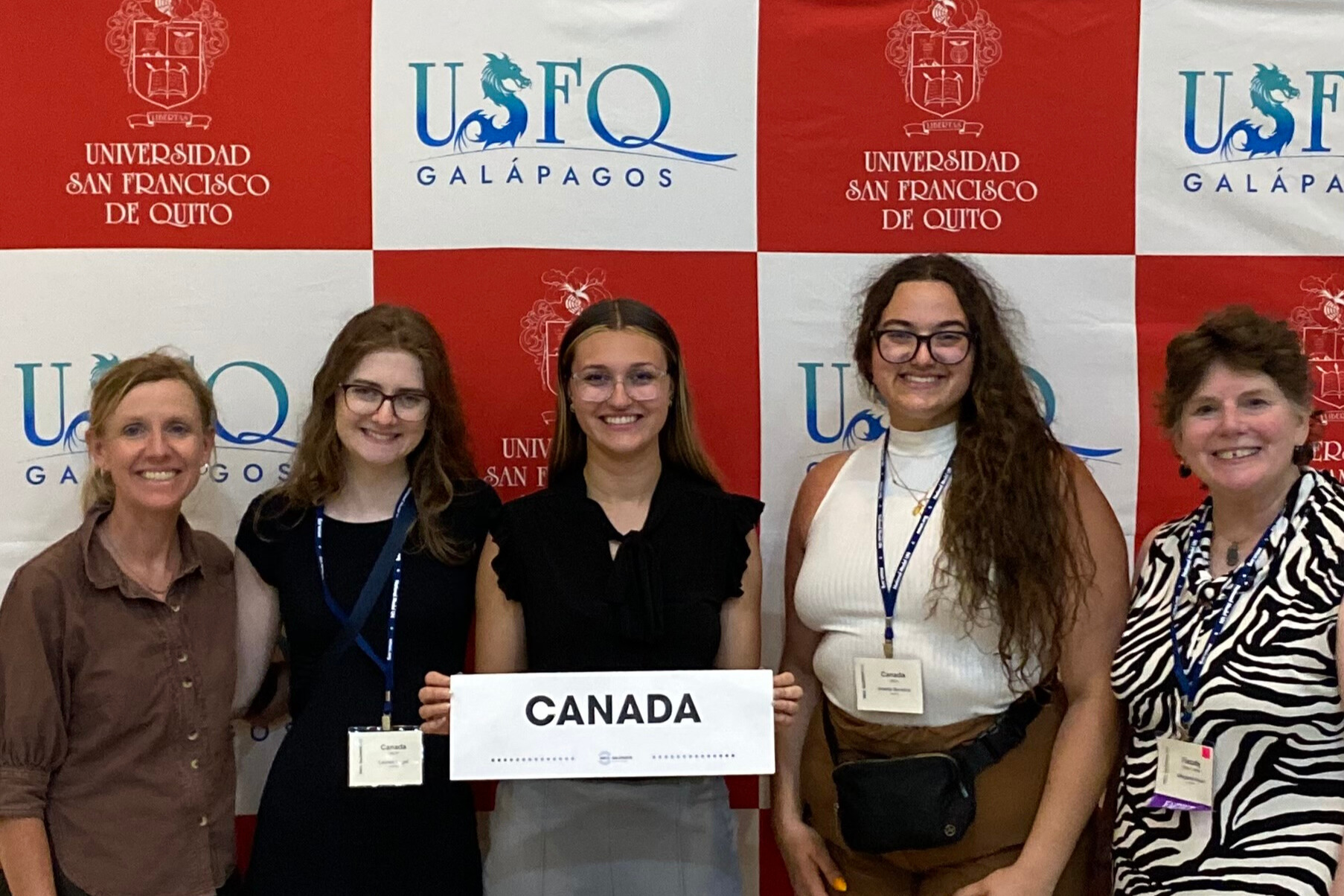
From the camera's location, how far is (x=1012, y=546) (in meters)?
1.90

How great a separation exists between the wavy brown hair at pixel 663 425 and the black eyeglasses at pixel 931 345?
402 mm

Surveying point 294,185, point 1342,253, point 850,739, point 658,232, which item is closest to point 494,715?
point 850,739

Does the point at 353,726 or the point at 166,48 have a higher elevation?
the point at 166,48

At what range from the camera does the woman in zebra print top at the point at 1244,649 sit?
64.9 inches

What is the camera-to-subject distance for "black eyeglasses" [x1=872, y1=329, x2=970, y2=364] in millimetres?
1977

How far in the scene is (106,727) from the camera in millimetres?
1914

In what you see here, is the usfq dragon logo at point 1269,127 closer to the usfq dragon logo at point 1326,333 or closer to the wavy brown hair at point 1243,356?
the usfq dragon logo at point 1326,333

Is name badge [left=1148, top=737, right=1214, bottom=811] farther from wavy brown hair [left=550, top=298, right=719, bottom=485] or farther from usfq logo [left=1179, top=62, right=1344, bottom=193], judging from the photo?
usfq logo [left=1179, top=62, right=1344, bottom=193]

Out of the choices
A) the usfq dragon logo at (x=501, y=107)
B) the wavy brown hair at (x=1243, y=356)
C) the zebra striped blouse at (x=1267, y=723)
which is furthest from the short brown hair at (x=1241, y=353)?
the usfq dragon logo at (x=501, y=107)

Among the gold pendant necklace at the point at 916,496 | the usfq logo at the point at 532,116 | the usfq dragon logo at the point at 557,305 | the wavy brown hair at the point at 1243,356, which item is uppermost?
the usfq logo at the point at 532,116

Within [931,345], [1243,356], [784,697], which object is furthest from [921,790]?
[1243,356]

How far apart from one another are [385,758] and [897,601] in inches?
38.0

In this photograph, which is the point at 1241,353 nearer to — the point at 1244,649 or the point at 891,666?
the point at 1244,649

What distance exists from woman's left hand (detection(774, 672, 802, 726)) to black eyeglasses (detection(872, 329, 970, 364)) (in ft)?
2.01
